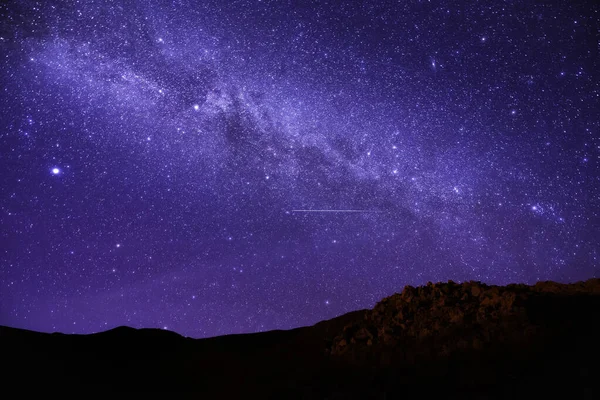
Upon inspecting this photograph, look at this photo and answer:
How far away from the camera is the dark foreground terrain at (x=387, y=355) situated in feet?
20.5

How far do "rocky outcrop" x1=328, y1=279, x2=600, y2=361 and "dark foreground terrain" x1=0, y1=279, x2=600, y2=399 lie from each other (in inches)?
1.0

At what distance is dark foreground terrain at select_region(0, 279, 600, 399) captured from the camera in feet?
20.5

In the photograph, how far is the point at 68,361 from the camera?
11.6 m

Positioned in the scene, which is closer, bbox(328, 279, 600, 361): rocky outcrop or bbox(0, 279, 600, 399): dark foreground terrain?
bbox(0, 279, 600, 399): dark foreground terrain

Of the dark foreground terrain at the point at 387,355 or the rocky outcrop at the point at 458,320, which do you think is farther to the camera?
the rocky outcrop at the point at 458,320

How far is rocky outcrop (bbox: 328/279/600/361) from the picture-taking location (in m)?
7.58

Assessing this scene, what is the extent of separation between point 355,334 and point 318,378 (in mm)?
2398

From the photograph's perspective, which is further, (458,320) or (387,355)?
(458,320)

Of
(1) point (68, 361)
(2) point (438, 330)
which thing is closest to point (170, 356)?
(1) point (68, 361)

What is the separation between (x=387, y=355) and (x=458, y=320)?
1.90 metres

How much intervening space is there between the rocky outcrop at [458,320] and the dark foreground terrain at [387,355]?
26mm

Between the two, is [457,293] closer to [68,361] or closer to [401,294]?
[401,294]

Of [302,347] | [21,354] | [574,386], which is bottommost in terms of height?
[574,386]

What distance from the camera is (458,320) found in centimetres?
879
